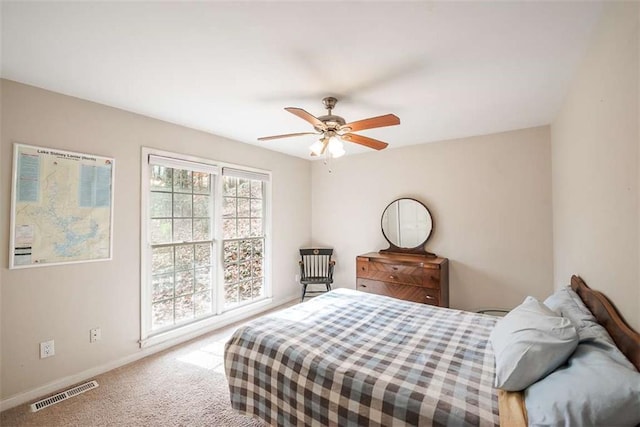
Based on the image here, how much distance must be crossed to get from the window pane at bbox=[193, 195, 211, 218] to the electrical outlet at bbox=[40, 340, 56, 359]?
1611mm

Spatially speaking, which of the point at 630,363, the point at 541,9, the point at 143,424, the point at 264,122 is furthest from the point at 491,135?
the point at 143,424

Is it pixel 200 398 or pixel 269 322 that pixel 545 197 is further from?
pixel 200 398

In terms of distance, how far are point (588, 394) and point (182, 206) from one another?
3.36 metres

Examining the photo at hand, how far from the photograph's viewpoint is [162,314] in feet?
9.66

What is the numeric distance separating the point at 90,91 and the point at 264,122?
4.74 ft

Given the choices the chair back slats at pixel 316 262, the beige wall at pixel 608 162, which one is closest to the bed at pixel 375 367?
the beige wall at pixel 608 162

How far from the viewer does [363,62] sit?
1799 millimetres

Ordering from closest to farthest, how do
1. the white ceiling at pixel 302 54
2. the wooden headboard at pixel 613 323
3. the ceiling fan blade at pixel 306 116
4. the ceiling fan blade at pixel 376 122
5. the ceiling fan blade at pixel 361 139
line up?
1. the wooden headboard at pixel 613 323
2. the white ceiling at pixel 302 54
3. the ceiling fan blade at pixel 306 116
4. the ceiling fan blade at pixel 376 122
5. the ceiling fan blade at pixel 361 139

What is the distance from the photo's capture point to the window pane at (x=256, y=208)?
3936 mm

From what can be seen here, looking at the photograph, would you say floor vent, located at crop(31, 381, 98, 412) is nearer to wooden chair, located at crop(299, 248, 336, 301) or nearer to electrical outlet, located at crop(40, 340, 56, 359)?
electrical outlet, located at crop(40, 340, 56, 359)

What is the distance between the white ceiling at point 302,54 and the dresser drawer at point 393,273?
5.90 feet

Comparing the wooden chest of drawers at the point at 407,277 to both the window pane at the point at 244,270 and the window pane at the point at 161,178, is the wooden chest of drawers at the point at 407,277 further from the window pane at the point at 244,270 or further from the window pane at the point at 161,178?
the window pane at the point at 161,178

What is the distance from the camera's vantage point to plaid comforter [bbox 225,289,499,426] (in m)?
1.21

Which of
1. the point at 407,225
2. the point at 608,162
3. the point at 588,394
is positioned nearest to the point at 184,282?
the point at 407,225
